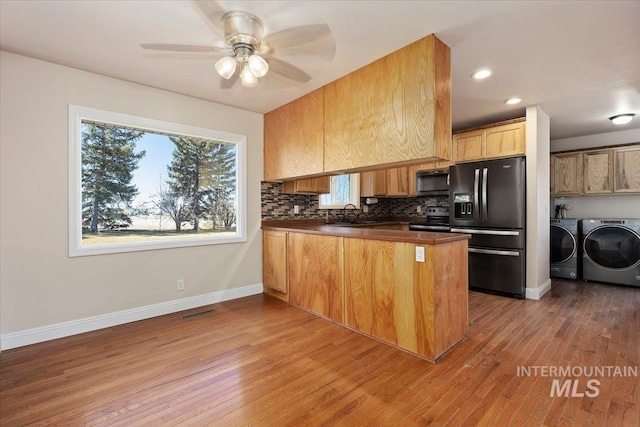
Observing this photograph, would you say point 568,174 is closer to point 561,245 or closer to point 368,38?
point 561,245

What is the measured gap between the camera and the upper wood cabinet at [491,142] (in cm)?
381

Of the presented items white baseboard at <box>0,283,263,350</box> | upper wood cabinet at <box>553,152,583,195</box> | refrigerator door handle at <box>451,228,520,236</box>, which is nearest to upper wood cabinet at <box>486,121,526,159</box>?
refrigerator door handle at <box>451,228,520,236</box>

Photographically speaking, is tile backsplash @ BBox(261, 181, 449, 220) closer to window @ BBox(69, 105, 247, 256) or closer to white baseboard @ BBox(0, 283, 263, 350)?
window @ BBox(69, 105, 247, 256)

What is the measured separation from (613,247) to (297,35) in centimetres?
534

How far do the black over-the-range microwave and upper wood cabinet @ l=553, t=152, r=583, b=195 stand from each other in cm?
203

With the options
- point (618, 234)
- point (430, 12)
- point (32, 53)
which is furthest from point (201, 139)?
point (618, 234)

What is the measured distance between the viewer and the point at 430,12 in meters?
1.94

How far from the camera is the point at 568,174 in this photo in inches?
192

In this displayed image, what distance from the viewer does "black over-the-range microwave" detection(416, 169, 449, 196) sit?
15.3 ft

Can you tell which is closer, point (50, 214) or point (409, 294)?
point (409, 294)

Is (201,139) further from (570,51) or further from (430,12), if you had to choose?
(570,51)

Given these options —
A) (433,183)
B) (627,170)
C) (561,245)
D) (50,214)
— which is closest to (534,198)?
(433,183)

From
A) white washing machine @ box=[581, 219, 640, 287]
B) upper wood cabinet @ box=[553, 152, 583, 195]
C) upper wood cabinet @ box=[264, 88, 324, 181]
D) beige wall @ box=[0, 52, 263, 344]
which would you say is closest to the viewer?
beige wall @ box=[0, 52, 263, 344]

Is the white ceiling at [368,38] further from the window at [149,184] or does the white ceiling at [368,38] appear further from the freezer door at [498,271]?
the freezer door at [498,271]
